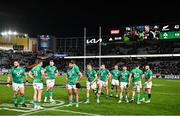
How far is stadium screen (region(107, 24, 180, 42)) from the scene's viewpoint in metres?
52.7

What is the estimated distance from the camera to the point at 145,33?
5538 centimetres

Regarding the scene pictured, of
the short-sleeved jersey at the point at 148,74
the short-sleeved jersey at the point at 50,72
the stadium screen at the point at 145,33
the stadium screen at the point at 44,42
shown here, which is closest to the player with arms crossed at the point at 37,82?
the short-sleeved jersey at the point at 50,72

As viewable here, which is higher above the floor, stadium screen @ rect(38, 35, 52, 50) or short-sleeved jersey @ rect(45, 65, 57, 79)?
stadium screen @ rect(38, 35, 52, 50)

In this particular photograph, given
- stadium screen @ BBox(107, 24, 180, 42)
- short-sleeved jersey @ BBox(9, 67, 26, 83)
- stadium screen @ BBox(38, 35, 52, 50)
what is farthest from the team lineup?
stadium screen @ BBox(38, 35, 52, 50)

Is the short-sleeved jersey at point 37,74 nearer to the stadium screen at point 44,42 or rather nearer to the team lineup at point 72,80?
the team lineup at point 72,80

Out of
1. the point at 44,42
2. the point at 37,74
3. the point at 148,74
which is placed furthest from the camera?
the point at 44,42

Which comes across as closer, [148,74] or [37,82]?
[37,82]

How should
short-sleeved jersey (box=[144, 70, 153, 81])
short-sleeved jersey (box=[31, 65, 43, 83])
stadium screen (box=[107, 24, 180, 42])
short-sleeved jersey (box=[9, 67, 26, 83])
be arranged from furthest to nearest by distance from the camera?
stadium screen (box=[107, 24, 180, 42]) → short-sleeved jersey (box=[144, 70, 153, 81]) → short-sleeved jersey (box=[9, 67, 26, 83]) → short-sleeved jersey (box=[31, 65, 43, 83])

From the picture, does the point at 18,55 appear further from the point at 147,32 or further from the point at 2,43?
the point at 147,32

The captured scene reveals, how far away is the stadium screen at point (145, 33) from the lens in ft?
173

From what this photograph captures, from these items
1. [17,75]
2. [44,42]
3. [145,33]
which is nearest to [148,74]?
[17,75]

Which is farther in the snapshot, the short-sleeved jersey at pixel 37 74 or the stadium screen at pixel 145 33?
the stadium screen at pixel 145 33

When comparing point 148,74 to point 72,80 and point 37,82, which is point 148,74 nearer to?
point 72,80

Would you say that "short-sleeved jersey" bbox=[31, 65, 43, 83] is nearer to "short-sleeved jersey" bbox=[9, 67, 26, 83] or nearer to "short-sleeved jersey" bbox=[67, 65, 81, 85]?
"short-sleeved jersey" bbox=[9, 67, 26, 83]
